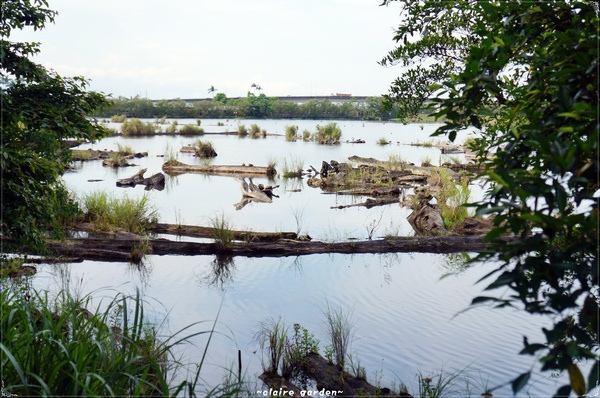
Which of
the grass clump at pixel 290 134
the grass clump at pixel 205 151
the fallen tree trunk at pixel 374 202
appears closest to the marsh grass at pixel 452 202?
the fallen tree trunk at pixel 374 202

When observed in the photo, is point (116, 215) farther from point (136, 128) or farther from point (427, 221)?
point (136, 128)

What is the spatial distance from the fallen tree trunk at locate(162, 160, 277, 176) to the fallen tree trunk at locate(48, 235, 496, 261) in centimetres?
917

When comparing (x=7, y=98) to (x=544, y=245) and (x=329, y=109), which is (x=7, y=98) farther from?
(x=329, y=109)

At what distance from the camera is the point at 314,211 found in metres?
11.2

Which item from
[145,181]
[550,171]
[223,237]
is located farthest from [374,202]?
[550,171]

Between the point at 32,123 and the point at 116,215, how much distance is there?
4962 mm

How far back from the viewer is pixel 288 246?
8031 mm

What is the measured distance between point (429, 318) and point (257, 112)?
53.0m

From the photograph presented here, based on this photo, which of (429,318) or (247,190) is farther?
(247,190)

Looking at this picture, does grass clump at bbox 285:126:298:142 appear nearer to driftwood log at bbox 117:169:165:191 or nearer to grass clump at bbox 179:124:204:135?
grass clump at bbox 179:124:204:135

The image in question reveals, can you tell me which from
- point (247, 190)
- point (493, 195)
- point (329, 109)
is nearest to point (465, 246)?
point (247, 190)

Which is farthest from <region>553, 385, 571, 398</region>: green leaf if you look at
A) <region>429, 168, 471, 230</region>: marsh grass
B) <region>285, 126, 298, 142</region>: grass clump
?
<region>285, 126, 298, 142</region>: grass clump

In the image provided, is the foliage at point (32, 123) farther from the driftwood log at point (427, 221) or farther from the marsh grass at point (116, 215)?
the driftwood log at point (427, 221)

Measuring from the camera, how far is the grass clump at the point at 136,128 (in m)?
31.7
